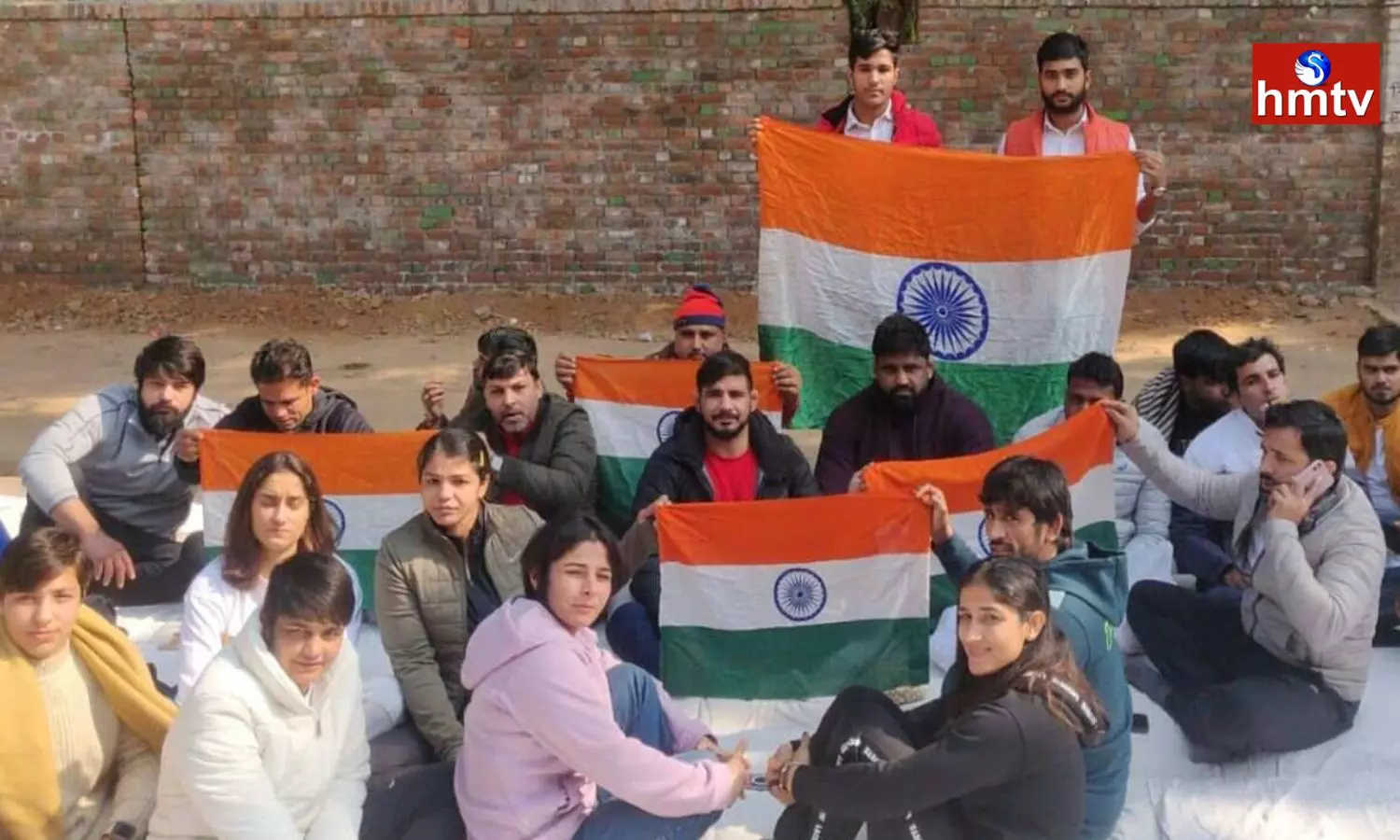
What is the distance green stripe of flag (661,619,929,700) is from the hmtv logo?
8714 mm

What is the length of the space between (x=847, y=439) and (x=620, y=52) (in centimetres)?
757

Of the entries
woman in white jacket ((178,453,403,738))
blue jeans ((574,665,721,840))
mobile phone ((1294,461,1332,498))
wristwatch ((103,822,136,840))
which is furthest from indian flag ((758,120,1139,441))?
wristwatch ((103,822,136,840))

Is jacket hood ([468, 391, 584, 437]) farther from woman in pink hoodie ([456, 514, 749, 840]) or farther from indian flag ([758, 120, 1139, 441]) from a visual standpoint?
woman in pink hoodie ([456, 514, 749, 840])

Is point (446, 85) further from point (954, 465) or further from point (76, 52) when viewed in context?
point (954, 465)

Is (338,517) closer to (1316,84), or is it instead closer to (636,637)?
(636,637)

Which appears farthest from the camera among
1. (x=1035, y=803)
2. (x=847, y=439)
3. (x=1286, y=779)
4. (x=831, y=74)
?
(x=831, y=74)

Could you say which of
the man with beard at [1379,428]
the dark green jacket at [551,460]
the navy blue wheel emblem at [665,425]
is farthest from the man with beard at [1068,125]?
the dark green jacket at [551,460]

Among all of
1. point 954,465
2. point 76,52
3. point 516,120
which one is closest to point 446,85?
point 516,120

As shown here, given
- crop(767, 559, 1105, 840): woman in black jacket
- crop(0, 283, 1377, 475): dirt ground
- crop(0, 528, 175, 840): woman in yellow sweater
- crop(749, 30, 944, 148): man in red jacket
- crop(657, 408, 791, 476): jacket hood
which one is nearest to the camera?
crop(767, 559, 1105, 840): woman in black jacket

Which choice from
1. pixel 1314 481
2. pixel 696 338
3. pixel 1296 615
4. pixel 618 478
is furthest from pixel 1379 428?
pixel 618 478

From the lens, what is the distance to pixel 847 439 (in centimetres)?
641

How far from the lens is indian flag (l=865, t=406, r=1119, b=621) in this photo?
5797 millimetres

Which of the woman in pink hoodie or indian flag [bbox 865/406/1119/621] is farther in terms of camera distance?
indian flag [bbox 865/406/1119/621]

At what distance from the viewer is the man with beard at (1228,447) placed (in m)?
6.11
